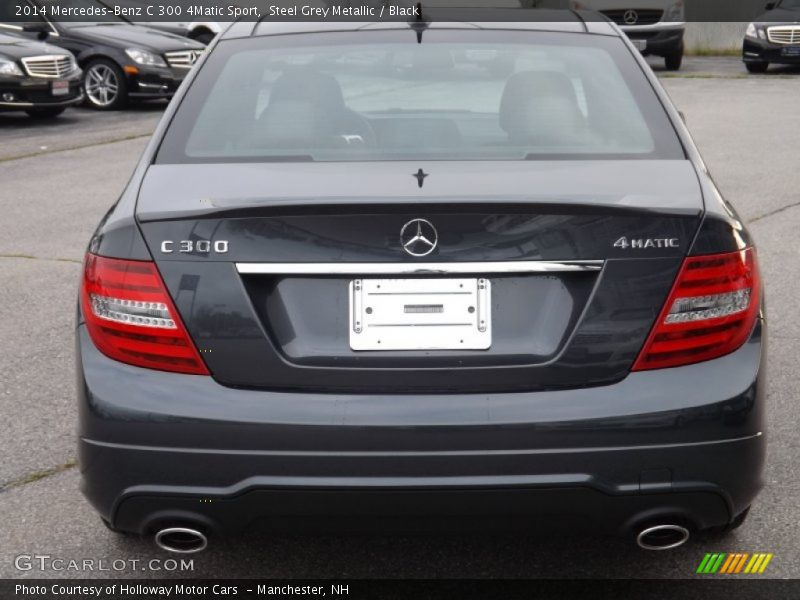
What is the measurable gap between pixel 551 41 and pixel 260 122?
101 centimetres

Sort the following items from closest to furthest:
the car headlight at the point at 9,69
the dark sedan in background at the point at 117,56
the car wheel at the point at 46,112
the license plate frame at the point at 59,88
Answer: the car headlight at the point at 9,69 → the license plate frame at the point at 59,88 → the car wheel at the point at 46,112 → the dark sedan in background at the point at 117,56

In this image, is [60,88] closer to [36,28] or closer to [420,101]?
[36,28]

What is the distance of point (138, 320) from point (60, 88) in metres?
13.6

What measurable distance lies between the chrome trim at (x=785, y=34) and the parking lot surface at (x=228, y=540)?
1215 centimetres

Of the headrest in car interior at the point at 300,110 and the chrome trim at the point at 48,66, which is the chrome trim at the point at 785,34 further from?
the headrest in car interior at the point at 300,110

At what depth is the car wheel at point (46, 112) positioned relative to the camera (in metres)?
16.6

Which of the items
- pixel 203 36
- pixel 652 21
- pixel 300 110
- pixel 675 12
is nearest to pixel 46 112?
pixel 203 36

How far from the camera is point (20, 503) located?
4121mm

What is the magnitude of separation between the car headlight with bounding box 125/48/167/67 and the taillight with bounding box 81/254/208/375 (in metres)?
14.7

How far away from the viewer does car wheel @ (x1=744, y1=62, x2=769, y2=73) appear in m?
23.4

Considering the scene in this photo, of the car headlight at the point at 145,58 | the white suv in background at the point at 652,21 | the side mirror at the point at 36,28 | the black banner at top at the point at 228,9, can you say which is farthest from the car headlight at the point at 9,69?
the white suv in background at the point at 652,21

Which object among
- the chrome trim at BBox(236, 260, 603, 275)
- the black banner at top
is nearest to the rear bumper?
the chrome trim at BBox(236, 260, 603, 275)

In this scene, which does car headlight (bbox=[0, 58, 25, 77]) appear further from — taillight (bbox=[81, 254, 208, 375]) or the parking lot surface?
taillight (bbox=[81, 254, 208, 375])

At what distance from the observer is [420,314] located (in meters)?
2.95
